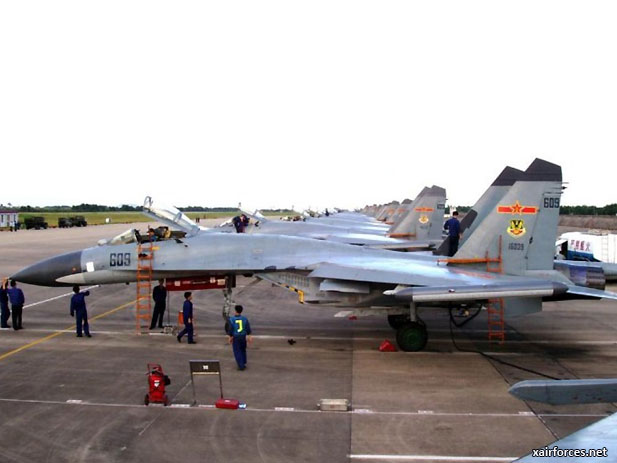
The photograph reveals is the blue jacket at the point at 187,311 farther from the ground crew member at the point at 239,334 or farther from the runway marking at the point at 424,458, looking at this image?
the runway marking at the point at 424,458

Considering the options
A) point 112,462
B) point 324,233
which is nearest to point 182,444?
point 112,462

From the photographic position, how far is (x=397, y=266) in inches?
467

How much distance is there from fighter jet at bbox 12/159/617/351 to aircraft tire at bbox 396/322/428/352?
22mm

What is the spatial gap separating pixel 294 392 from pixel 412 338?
3.70m

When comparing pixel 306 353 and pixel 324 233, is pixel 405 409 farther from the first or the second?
pixel 324 233

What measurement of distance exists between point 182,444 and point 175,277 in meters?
7.11

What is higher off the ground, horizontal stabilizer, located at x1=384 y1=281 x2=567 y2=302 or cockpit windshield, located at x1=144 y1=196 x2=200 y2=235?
cockpit windshield, located at x1=144 y1=196 x2=200 y2=235

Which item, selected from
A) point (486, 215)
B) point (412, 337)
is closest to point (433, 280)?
point (412, 337)

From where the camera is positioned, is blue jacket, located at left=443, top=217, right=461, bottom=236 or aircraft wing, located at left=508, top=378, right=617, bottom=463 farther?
blue jacket, located at left=443, top=217, right=461, bottom=236

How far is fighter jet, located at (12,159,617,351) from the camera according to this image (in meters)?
10.9

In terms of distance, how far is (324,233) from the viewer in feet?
86.6

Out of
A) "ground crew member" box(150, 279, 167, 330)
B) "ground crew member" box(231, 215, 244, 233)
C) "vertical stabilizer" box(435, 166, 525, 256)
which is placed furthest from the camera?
"ground crew member" box(231, 215, 244, 233)

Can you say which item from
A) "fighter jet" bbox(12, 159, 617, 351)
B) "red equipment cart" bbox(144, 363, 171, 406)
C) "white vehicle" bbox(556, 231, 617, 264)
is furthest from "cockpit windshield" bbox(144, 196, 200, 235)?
"white vehicle" bbox(556, 231, 617, 264)

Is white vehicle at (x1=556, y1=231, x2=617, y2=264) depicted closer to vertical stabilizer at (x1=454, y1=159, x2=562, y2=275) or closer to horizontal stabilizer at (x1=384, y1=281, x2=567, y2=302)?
vertical stabilizer at (x1=454, y1=159, x2=562, y2=275)
